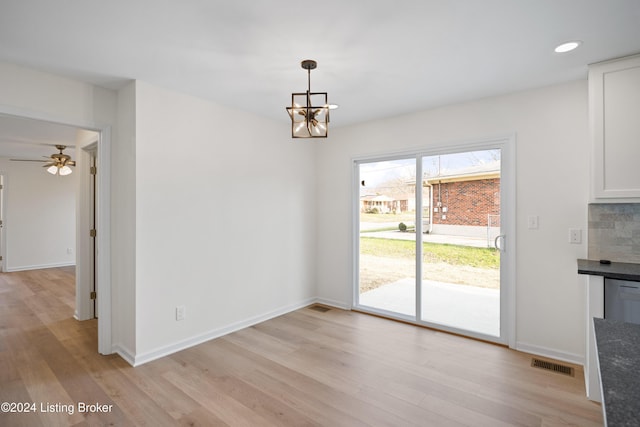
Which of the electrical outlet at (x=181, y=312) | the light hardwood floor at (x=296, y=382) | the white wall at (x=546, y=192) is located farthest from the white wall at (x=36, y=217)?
the white wall at (x=546, y=192)

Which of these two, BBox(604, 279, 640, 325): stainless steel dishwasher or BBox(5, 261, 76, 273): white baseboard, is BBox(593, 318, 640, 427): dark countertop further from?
BBox(5, 261, 76, 273): white baseboard

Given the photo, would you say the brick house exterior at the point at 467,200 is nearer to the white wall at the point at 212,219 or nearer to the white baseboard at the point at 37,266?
the white wall at the point at 212,219

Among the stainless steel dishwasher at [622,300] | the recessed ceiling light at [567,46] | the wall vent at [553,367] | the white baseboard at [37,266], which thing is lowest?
the wall vent at [553,367]

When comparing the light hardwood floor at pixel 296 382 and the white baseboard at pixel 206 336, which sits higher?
the white baseboard at pixel 206 336

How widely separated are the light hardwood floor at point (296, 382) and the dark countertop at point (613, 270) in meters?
0.93

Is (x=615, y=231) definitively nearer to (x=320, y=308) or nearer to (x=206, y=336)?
(x=320, y=308)

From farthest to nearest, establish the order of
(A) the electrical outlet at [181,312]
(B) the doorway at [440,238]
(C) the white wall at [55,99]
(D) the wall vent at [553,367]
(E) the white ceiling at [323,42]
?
(B) the doorway at [440,238], (A) the electrical outlet at [181,312], (D) the wall vent at [553,367], (C) the white wall at [55,99], (E) the white ceiling at [323,42]

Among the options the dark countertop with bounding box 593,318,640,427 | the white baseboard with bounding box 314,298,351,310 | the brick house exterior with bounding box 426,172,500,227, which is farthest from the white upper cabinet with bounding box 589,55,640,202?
the white baseboard with bounding box 314,298,351,310

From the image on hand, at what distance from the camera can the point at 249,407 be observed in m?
2.27

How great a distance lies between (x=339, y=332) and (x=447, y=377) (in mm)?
1309

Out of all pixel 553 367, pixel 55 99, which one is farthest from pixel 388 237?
pixel 55 99

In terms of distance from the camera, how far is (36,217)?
23.6 feet

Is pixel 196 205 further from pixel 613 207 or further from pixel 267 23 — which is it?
pixel 613 207

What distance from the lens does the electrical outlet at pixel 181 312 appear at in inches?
125
